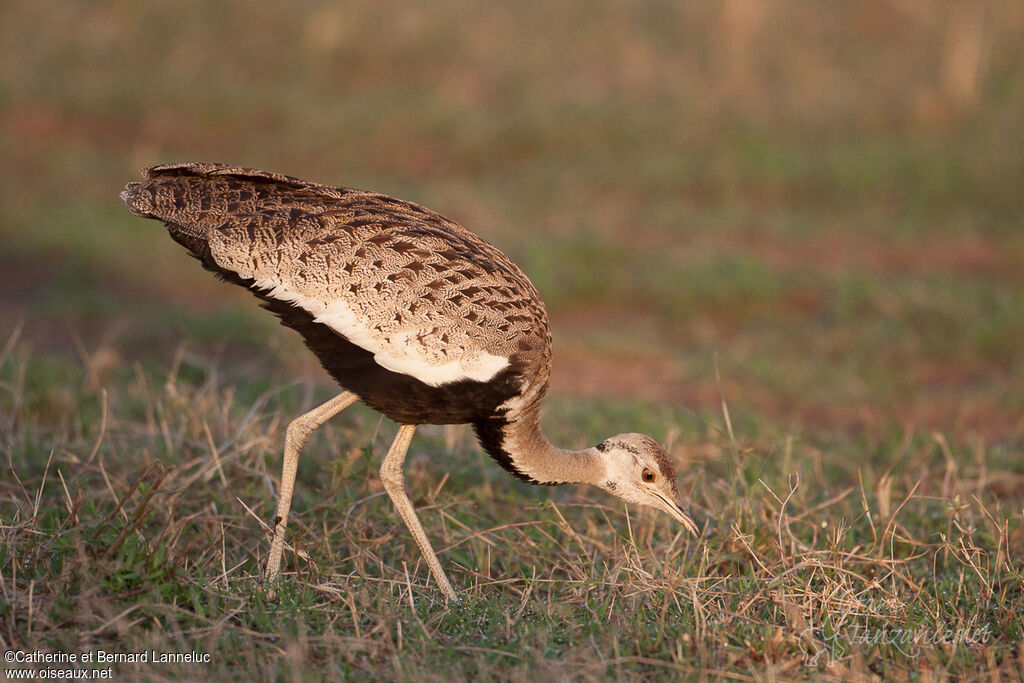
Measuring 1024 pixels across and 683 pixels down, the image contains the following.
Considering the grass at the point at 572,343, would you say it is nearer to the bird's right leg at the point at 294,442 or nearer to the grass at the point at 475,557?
the grass at the point at 475,557

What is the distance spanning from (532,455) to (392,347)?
71 centimetres

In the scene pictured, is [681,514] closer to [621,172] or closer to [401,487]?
[401,487]

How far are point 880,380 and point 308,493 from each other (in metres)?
4.01

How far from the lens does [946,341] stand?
289 inches

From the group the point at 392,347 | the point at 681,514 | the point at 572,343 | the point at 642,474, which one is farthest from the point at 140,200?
the point at 572,343

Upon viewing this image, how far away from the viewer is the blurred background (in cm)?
690

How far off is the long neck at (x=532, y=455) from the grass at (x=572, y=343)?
8.6 inches

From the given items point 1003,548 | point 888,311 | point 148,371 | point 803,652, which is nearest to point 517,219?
point 888,311

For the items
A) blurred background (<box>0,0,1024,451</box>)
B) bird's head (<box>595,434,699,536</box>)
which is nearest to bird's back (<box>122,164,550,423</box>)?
bird's head (<box>595,434,699,536</box>)

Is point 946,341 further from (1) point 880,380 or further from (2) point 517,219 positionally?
(2) point 517,219

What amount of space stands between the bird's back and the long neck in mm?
103

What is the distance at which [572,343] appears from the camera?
7383 mm

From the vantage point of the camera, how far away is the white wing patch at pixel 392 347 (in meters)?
3.58

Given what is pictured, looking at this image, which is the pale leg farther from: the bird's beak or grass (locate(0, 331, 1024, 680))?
the bird's beak
